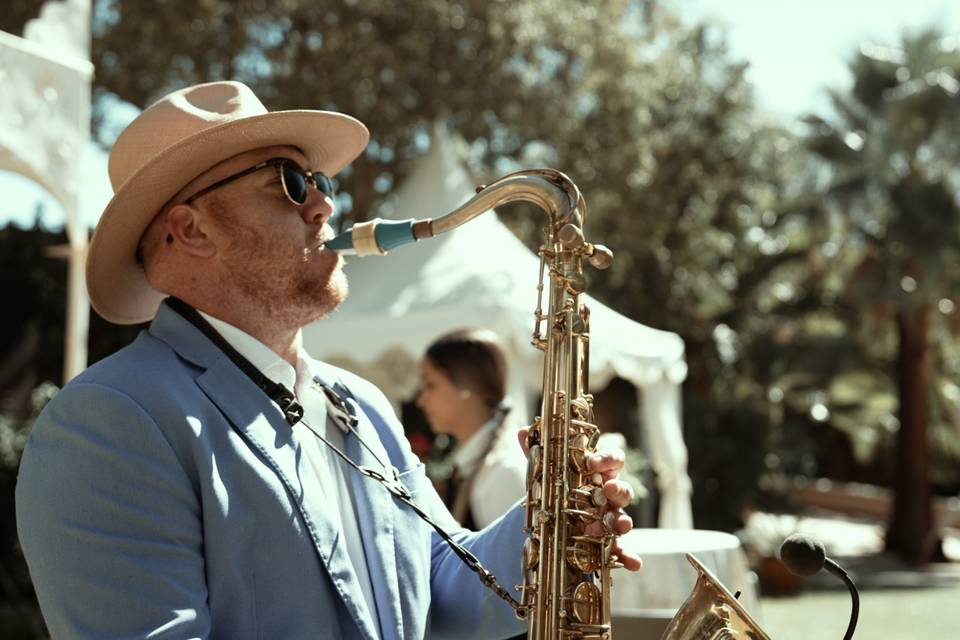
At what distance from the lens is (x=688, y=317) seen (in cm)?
2141

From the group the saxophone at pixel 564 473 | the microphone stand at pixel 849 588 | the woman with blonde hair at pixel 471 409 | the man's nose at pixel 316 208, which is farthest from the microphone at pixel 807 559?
the woman with blonde hair at pixel 471 409

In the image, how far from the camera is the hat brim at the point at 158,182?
2428 millimetres

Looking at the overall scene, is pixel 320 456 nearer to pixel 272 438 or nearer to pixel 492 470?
pixel 272 438

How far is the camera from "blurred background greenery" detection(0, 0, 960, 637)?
1425cm

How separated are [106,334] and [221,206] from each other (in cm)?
1163

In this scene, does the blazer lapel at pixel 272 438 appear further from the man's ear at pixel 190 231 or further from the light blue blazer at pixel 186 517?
the man's ear at pixel 190 231

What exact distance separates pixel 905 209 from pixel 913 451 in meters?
4.10

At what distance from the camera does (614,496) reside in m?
2.44

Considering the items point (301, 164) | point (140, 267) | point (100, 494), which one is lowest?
point (100, 494)

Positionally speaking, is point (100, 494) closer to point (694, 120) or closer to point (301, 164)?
point (301, 164)

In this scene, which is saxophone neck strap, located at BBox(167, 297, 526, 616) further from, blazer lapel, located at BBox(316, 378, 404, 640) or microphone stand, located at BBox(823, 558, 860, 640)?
microphone stand, located at BBox(823, 558, 860, 640)

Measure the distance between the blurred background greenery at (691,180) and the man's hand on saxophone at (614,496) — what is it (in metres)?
8.27

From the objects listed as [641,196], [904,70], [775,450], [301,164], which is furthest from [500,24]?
[301,164]

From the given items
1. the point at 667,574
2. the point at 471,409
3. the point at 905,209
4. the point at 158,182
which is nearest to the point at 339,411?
the point at 158,182
